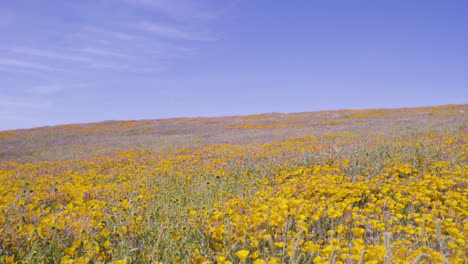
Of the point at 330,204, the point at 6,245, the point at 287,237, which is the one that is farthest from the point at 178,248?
the point at 330,204

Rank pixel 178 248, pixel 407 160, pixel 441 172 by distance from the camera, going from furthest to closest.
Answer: pixel 407 160 < pixel 441 172 < pixel 178 248

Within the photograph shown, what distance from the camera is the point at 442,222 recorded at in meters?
4.03

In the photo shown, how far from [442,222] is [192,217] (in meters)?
3.52

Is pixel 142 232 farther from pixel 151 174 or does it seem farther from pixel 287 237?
pixel 151 174

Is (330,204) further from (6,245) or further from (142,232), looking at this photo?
(6,245)

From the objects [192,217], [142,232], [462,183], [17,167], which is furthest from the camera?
[17,167]

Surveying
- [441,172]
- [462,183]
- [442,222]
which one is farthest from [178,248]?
[441,172]

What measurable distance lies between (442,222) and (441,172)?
9.92ft

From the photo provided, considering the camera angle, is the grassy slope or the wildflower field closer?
the wildflower field

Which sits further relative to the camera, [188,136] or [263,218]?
[188,136]

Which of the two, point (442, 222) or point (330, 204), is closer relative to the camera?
point (442, 222)

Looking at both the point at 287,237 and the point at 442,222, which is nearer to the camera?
the point at 287,237

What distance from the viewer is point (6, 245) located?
11.6 feet

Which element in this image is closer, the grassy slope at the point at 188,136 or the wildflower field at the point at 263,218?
the wildflower field at the point at 263,218
